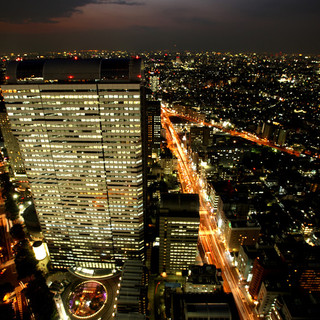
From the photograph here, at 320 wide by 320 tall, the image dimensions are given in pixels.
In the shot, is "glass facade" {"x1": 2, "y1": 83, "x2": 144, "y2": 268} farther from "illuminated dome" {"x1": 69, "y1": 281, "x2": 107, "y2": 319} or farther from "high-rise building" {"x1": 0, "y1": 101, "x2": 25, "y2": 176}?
"high-rise building" {"x1": 0, "y1": 101, "x2": 25, "y2": 176}

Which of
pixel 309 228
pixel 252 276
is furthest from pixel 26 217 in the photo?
pixel 309 228

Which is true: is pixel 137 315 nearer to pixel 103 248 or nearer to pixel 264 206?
pixel 103 248

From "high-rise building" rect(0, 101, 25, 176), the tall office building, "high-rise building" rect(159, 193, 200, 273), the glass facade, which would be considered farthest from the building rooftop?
"high-rise building" rect(0, 101, 25, 176)

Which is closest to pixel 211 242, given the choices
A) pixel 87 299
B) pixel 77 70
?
pixel 87 299

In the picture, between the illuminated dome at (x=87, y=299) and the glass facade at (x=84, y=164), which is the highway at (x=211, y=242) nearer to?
the glass facade at (x=84, y=164)

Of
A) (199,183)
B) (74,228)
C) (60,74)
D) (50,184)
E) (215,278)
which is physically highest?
(60,74)

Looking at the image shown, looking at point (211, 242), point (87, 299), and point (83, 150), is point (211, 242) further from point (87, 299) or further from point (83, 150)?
point (83, 150)
